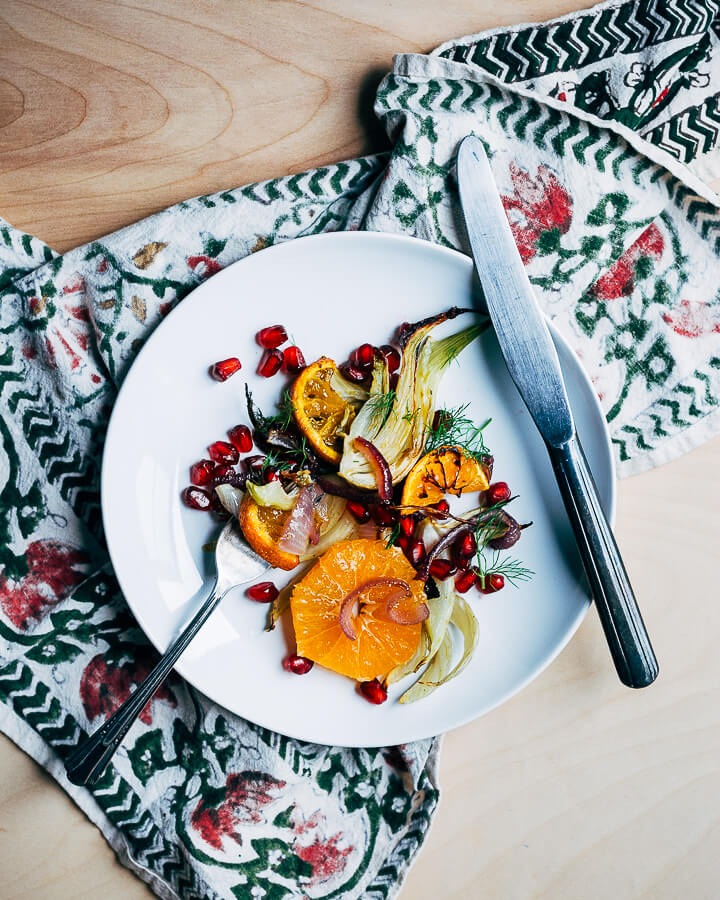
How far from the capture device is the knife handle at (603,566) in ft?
4.76

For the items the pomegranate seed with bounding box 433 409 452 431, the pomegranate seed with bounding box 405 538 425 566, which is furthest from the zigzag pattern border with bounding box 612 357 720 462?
the pomegranate seed with bounding box 405 538 425 566

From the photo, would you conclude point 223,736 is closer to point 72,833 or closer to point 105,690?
point 105,690

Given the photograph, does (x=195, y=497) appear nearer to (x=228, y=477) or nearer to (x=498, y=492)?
(x=228, y=477)

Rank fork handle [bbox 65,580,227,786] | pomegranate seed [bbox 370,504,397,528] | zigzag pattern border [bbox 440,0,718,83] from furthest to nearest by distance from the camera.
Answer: zigzag pattern border [bbox 440,0,718,83]
pomegranate seed [bbox 370,504,397,528]
fork handle [bbox 65,580,227,786]

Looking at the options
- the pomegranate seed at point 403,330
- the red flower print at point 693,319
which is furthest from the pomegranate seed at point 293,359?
the red flower print at point 693,319

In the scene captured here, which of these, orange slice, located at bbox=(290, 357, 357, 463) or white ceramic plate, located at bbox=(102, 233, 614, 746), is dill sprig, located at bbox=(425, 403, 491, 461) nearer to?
white ceramic plate, located at bbox=(102, 233, 614, 746)

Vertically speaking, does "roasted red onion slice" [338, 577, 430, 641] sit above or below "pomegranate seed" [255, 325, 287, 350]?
below

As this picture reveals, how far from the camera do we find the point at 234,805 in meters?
1.54

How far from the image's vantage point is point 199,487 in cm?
149

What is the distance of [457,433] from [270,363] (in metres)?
0.43

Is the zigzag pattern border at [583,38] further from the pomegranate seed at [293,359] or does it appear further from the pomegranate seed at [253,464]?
the pomegranate seed at [253,464]

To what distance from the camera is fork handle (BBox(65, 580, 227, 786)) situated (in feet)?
4.48

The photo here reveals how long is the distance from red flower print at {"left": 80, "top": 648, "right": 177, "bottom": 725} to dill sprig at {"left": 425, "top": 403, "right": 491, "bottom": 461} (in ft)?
2.62

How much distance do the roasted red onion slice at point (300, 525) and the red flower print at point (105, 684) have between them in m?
0.46
